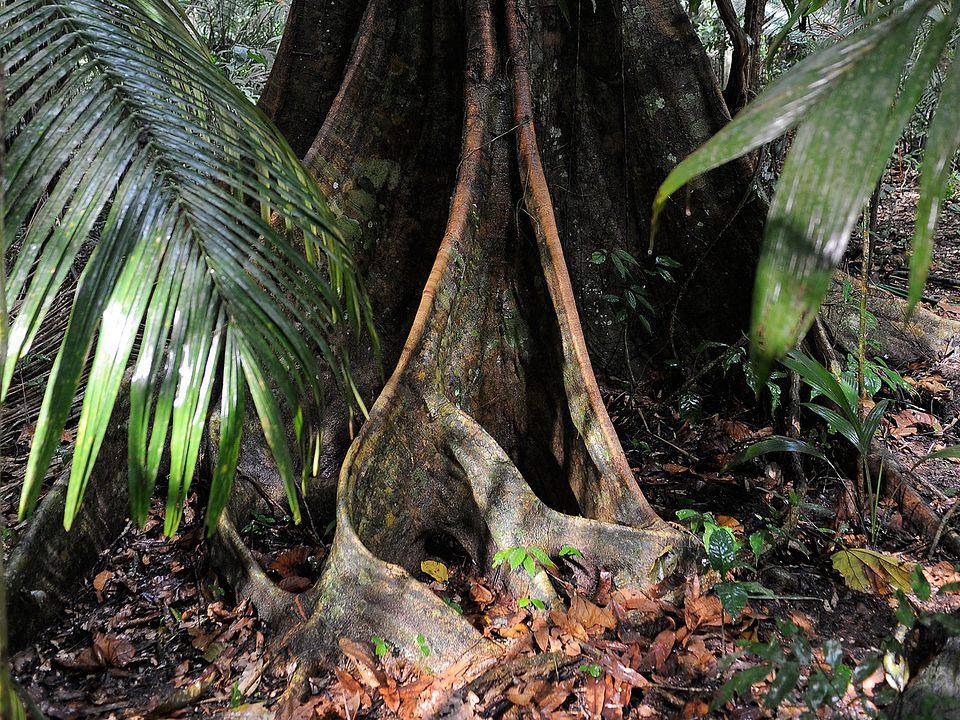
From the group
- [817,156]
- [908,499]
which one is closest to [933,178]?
[817,156]

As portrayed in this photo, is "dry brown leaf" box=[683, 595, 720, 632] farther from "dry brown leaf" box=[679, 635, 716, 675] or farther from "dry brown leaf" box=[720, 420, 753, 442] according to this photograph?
Result: "dry brown leaf" box=[720, 420, 753, 442]

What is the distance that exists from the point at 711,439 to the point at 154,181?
2.61 metres

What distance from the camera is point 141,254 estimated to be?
1437 mm

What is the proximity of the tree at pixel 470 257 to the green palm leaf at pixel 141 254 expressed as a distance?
32 mm

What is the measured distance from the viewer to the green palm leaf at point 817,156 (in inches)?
33.1

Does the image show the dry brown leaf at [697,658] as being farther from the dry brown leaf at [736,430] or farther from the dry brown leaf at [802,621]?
the dry brown leaf at [736,430]

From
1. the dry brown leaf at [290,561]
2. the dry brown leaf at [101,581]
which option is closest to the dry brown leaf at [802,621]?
the dry brown leaf at [290,561]

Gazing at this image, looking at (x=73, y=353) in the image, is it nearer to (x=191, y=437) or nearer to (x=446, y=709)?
(x=191, y=437)

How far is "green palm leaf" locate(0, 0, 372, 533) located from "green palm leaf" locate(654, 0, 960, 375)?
0.90 meters

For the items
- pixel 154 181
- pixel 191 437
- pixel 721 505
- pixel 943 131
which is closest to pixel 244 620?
pixel 191 437

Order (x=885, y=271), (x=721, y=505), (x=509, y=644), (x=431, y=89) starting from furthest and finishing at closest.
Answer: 1. (x=885, y=271)
2. (x=431, y=89)
3. (x=721, y=505)
4. (x=509, y=644)

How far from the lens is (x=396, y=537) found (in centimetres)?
262

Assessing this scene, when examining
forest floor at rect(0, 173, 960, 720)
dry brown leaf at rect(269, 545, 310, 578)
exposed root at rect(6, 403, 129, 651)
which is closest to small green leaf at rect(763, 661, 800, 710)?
forest floor at rect(0, 173, 960, 720)

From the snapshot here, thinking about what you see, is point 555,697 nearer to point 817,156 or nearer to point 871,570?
point 871,570
